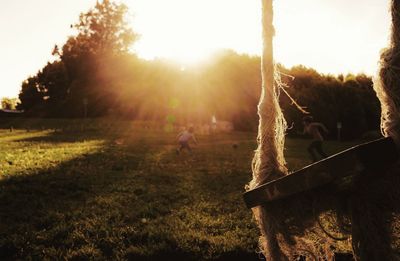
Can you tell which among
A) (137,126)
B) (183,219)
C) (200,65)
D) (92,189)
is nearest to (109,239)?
(183,219)

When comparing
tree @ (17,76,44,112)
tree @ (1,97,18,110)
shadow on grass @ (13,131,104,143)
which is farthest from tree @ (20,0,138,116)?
tree @ (1,97,18,110)

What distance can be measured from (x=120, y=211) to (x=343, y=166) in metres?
7.17

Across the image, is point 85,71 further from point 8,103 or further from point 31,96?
point 8,103

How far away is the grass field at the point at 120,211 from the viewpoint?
581 centimetres

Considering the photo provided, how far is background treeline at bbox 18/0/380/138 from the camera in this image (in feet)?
119

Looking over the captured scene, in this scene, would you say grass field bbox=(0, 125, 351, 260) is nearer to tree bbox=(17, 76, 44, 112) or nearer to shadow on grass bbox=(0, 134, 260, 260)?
shadow on grass bbox=(0, 134, 260, 260)

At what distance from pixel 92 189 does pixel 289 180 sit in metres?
9.23

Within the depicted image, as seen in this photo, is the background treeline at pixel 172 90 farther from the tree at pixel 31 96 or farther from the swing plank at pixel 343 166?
the swing plank at pixel 343 166

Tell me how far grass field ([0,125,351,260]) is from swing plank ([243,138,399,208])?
14.5 feet

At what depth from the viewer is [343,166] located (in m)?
1.34

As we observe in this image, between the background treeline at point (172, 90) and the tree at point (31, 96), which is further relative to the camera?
the tree at point (31, 96)

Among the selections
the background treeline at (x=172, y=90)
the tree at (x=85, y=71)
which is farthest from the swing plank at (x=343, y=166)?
the tree at (x=85, y=71)

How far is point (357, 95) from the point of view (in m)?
36.0

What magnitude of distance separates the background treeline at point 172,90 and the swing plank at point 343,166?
88.1 feet
